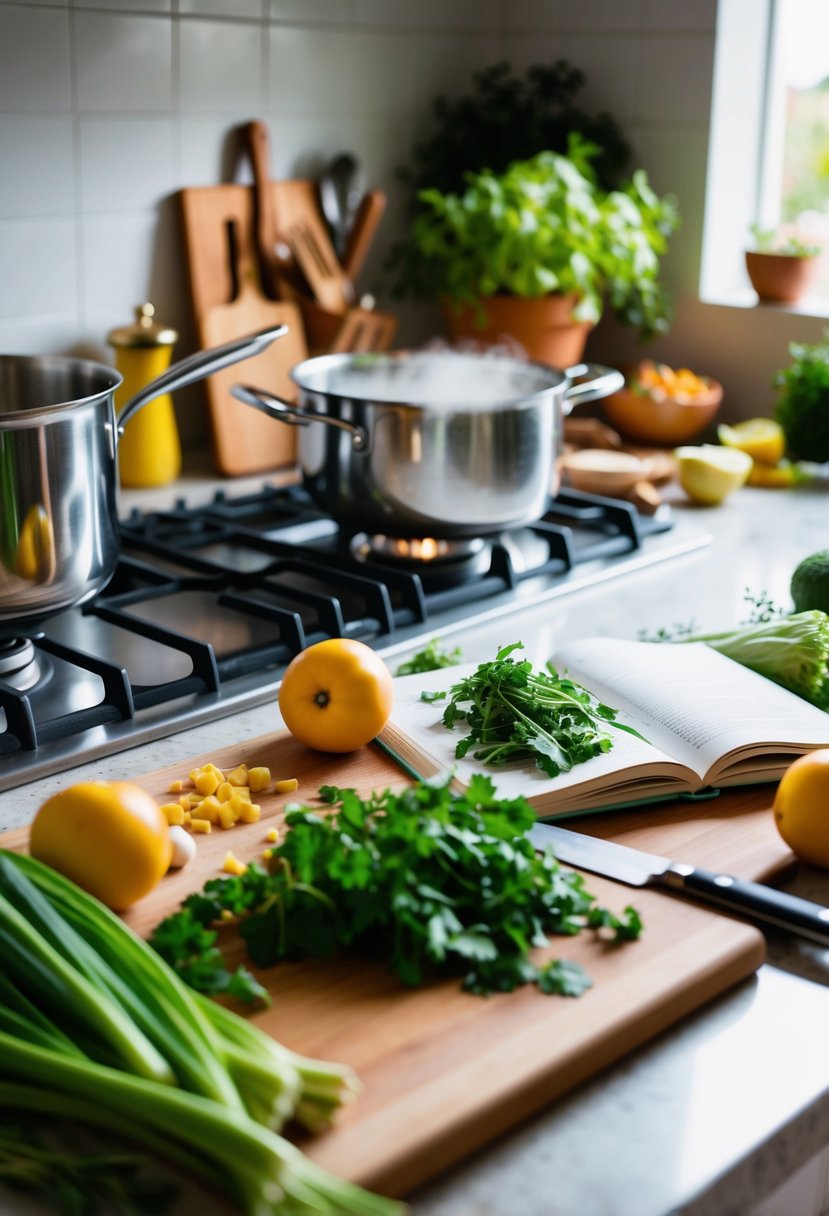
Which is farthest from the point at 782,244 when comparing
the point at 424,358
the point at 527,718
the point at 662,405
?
the point at 527,718

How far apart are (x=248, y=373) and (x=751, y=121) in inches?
35.3

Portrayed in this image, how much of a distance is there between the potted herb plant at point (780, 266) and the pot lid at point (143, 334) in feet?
2.97

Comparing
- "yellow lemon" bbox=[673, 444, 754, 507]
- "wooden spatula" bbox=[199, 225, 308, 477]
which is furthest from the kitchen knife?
"wooden spatula" bbox=[199, 225, 308, 477]

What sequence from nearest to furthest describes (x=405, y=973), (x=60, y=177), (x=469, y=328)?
(x=405, y=973) → (x=60, y=177) → (x=469, y=328)

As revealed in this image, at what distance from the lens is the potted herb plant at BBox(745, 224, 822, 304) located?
1.98 metres

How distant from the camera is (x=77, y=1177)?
0.59m

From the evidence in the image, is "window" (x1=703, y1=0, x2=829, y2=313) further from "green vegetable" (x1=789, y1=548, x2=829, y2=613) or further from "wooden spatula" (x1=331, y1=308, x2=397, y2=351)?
"green vegetable" (x1=789, y1=548, x2=829, y2=613)

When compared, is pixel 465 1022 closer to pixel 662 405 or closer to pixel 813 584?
pixel 813 584

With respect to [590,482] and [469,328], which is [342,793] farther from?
[469,328]

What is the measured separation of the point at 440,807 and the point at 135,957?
21 centimetres

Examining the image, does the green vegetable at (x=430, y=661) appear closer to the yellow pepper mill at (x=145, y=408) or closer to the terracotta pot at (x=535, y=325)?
the yellow pepper mill at (x=145, y=408)

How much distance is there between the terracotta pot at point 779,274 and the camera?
198 centimetres

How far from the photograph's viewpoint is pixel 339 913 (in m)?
0.74

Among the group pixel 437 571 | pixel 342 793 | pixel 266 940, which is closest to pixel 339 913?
pixel 266 940
